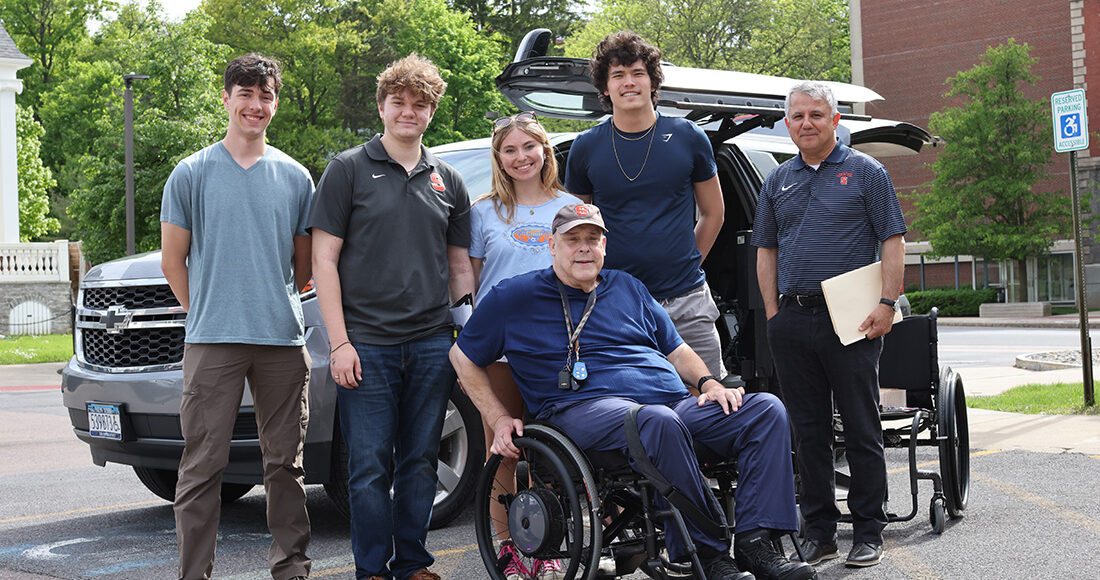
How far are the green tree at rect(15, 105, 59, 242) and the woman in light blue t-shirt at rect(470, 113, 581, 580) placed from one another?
135ft

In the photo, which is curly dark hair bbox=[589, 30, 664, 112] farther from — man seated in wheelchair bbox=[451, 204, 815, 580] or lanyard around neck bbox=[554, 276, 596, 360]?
lanyard around neck bbox=[554, 276, 596, 360]

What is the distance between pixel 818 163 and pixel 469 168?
81.8 inches

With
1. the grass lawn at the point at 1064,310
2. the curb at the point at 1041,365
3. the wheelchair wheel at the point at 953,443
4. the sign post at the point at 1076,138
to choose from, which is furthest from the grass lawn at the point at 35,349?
the grass lawn at the point at 1064,310

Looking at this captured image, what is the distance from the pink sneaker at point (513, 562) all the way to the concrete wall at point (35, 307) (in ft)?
92.7

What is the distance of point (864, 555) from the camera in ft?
15.3

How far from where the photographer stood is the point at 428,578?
4258mm

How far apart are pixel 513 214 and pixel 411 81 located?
0.72 meters

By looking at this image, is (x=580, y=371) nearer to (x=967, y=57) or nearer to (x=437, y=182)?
(x=437, y=182)

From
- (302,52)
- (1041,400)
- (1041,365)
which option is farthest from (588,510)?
(302,52)

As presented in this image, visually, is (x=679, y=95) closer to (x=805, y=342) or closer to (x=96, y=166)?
(x=805, y=342)

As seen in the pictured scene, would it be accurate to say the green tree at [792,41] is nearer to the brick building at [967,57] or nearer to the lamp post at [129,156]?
the brick building at [967,57]

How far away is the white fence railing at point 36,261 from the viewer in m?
30.5

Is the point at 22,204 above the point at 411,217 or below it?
above

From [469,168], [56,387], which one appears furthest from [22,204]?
[469,168]
